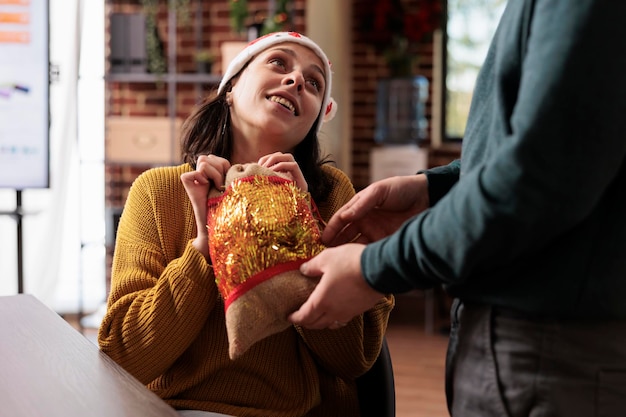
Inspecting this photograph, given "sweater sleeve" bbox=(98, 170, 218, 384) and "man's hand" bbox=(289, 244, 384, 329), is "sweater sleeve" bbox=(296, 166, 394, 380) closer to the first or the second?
"sweater sleeve" bbox=(98, 170, 218, 384)

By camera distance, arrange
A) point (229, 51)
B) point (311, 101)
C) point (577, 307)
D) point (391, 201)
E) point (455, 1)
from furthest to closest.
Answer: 1. point (455, 1)
2. point (229, 51)
3. point (311, 101)
4. point (391, 201)
5. point (577, 307)

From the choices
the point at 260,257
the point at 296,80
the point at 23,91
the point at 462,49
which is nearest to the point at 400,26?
the point at 462,49

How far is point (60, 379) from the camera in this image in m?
1.11

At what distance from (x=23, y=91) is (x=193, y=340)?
7.15 feet

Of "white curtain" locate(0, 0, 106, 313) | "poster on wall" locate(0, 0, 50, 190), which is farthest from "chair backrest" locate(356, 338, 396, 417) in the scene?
"white curtain" locate(0, 0, 106, 313)

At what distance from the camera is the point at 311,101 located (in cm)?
164

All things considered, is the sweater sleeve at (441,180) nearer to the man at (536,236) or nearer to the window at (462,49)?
the man at (536,236)

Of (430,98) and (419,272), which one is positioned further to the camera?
(430,98)

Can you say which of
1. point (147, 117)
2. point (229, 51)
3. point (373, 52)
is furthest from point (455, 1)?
point (147, 117)

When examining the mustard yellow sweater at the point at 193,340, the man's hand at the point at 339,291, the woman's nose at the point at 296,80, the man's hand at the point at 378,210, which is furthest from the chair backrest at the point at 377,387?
the woman's nose at the point at 296,80

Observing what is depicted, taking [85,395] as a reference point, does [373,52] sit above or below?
above

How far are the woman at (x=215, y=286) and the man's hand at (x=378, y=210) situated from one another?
140mm

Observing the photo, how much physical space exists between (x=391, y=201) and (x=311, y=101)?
1.42 feet

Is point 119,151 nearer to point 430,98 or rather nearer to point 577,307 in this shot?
point 430,98
